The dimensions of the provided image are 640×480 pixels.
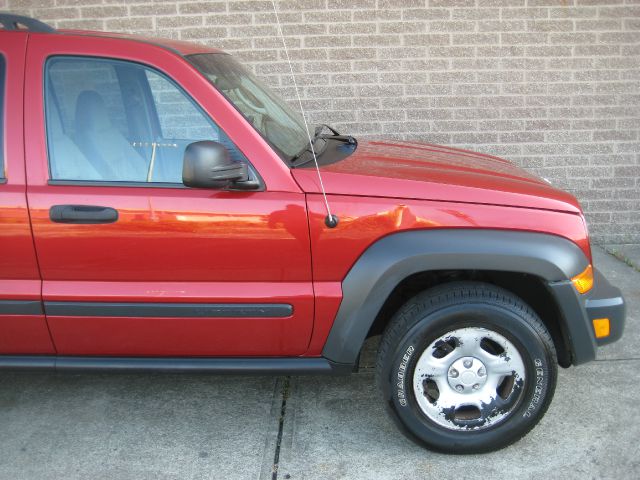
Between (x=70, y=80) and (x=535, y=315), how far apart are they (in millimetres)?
2327

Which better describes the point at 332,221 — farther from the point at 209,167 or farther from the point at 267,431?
the point at 267,431

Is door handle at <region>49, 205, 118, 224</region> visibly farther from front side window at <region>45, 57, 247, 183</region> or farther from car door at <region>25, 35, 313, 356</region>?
front side window at <region>45, 57, 247, 183</region>

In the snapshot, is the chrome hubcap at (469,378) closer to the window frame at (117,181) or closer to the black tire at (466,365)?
the black tire at (466,365)

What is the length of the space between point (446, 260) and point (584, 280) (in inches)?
25.9

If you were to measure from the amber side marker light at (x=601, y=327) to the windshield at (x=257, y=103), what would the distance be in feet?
5.17

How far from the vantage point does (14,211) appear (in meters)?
3.16

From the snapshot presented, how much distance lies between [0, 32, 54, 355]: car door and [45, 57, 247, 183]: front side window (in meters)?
0.14

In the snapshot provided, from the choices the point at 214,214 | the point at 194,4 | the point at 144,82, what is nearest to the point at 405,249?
the point at 214,214

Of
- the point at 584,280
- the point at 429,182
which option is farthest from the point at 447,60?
the point at 584,280

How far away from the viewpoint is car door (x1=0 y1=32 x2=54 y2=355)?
3.17m

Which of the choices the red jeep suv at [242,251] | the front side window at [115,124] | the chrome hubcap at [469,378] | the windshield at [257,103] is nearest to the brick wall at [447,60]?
the windshield at [257,103]

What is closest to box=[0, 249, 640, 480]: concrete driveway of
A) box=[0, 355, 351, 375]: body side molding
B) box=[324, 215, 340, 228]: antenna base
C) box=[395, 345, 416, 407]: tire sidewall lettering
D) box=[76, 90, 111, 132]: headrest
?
box=[395, 345, 416, 407]: tire sidewall lettering

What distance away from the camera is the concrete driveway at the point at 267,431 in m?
3.33

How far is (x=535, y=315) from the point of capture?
10.7ft
